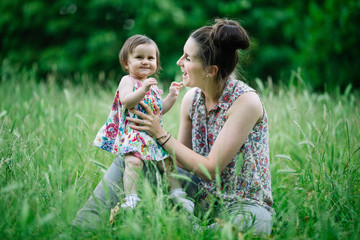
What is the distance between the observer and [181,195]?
1.75m

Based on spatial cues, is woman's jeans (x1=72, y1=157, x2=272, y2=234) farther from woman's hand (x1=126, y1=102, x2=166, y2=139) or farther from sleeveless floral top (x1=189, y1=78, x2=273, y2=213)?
woman's hand (x1=126, y1=102, x2=166, y2=139)

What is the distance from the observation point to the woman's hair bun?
1.76 metres

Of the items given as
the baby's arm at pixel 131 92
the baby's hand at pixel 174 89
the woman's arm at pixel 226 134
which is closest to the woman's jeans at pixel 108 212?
the woman's arm at pixel 226 134

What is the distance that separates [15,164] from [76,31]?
778cm

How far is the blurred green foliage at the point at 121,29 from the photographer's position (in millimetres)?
8055

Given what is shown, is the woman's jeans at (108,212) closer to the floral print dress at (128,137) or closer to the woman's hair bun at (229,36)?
the floral print dress at (128,137)

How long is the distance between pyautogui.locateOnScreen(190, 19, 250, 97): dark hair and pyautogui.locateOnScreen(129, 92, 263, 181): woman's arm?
215 millimetres

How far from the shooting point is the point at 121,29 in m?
8.88

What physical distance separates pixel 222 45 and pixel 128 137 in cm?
74

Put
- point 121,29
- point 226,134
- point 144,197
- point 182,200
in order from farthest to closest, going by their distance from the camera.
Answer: point 121,29 < point 226,134 < point 182,200 < point 144,197

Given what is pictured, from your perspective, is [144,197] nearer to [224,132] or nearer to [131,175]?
[131,175]

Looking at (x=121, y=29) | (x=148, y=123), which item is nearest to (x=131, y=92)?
(x=148, y=123)

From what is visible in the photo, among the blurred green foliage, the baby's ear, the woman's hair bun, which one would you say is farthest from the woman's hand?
the blurred green foliage

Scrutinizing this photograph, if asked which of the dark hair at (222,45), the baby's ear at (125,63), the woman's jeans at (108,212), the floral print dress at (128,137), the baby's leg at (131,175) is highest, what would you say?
the dark hair at (222,45)
